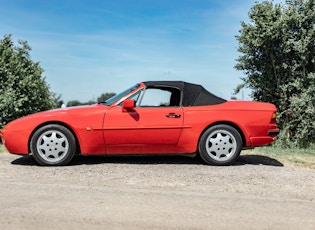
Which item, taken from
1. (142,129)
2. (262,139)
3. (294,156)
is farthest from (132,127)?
(294,156)

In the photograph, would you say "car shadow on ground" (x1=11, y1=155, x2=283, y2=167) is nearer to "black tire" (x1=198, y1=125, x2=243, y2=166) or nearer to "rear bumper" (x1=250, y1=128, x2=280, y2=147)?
"black tire" (x1=198, y1=125, x2=243, y2=166)

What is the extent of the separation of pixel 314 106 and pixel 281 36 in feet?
6.53

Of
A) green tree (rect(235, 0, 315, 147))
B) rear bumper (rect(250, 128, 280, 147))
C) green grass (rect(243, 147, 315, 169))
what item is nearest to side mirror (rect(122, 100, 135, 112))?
rear bumper (rect(250, 128, 280, 147))

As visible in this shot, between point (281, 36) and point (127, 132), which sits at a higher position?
point (281, 36)

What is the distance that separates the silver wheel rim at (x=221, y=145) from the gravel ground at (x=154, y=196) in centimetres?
24

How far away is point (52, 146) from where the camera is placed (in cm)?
680

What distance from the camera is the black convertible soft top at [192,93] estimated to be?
23.6 feet

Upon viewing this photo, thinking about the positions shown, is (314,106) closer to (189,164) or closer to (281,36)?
(281,36)

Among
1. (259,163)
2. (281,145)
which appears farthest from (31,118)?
(281,145)

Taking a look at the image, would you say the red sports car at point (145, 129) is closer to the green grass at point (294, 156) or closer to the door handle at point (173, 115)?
the door handle at point (173, 115)

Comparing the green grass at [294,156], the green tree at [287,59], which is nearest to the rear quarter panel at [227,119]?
the green grass at [294,156]

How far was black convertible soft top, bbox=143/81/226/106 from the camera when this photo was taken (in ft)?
23.6

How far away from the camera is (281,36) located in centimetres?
1047

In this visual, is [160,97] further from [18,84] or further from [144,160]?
[18,84]
